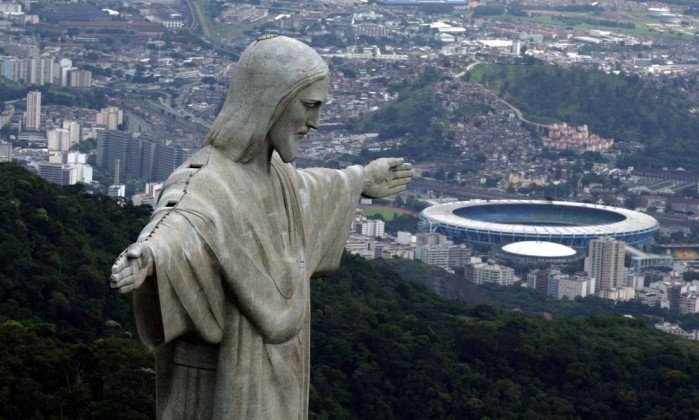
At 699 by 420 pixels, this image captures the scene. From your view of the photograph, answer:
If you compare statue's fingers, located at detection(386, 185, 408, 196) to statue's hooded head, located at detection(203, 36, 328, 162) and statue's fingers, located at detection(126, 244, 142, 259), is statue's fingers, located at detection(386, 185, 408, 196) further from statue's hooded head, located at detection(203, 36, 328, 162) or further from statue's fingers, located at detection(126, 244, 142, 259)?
statue's fingers, located at detection(126, 244, 142, 259)

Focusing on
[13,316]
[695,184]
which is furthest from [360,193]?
[695,184]

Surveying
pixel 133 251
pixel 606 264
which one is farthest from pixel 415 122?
pixel 133 251

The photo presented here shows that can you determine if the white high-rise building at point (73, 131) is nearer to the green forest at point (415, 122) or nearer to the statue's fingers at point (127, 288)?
the green forest at point (415, 122)

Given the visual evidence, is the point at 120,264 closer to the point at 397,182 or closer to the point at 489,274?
the point at 397,182

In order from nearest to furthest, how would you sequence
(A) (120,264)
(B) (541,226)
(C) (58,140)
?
(A) (120,264)
(B) (541,226)
(C) (58,140)

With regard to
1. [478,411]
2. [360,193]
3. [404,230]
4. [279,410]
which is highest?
[360,193]

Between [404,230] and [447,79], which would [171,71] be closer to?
[447,79]

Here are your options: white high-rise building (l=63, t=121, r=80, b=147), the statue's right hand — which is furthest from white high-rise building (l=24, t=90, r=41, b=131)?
the statue's right hand
